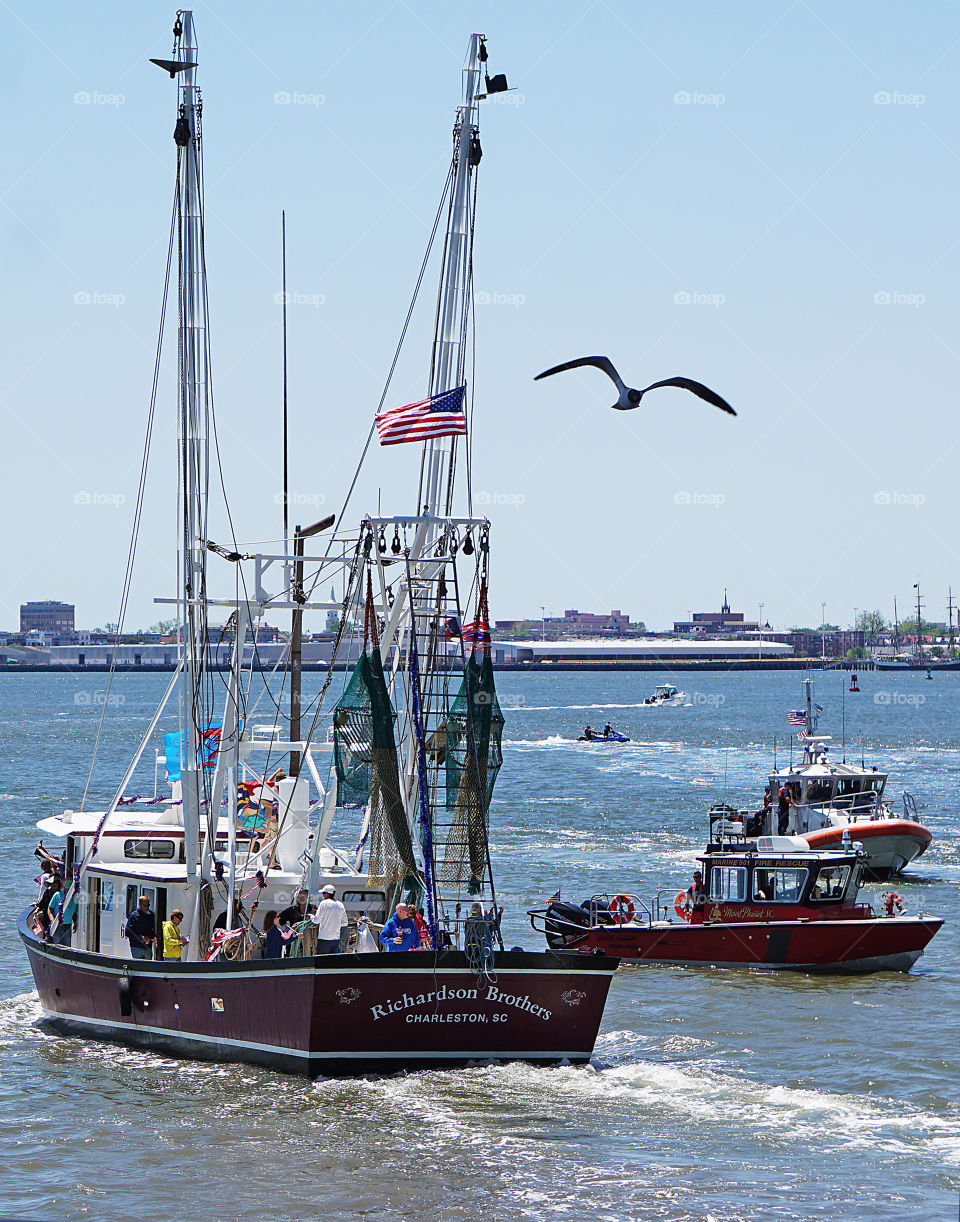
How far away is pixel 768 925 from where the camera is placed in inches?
1308

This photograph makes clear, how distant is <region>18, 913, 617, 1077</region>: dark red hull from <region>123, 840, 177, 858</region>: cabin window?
3.67m

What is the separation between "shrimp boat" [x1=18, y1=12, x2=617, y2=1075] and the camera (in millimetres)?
22219

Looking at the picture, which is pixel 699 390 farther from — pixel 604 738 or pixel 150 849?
pixel 604 738

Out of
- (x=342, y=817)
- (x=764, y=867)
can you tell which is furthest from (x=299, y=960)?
(x=342, y=817)

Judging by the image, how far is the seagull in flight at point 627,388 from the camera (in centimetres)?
2470

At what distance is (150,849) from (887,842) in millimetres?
25552

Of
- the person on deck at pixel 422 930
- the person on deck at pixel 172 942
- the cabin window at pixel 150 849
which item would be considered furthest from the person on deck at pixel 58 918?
the person on deck at pixel 422 930

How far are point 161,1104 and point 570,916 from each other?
12608 millimetres

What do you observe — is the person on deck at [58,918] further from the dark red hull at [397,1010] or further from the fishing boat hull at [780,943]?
the fishing boat hull at [780,943]

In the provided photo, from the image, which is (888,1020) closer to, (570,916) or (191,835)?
(570,916)

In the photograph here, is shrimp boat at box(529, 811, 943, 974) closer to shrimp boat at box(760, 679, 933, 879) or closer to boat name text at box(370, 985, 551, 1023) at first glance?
boat name text at box(370, 985, 551, 1023)

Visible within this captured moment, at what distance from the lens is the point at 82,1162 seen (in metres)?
20.0

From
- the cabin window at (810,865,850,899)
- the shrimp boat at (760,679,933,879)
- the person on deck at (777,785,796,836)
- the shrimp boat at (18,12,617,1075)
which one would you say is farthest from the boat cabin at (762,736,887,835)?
the shrimp boat at (18,12,617,1075)

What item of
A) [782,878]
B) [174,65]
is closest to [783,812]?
[782,878]
